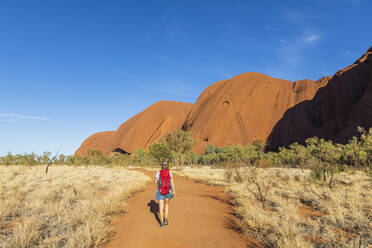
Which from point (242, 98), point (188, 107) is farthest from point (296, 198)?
point (188, 107)

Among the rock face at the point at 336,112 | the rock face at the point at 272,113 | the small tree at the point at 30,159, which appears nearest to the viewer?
the small tree at the point at 30,159

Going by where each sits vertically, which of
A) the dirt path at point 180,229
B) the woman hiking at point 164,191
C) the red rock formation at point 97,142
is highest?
the red rock formation at point 97,142

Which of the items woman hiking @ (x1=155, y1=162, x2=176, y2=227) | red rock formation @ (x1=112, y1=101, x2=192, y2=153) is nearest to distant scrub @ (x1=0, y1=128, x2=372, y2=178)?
woman hiking @ (x1=155, y1=162, x2=176, y2=227)

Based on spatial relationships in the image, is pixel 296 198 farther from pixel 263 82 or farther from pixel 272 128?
pixel 263 82

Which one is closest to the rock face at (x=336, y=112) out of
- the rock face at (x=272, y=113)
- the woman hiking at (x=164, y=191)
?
the rock face at (x=272, y=113)

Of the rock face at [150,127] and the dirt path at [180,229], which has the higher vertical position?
the rock face at [150,127]

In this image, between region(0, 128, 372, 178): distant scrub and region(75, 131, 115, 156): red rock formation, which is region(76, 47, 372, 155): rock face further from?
region(75, 131, 115, 156): red rock formation

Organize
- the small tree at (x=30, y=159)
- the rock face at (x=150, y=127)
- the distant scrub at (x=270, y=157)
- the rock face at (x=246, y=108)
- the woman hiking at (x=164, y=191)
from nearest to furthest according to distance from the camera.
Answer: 1. the woman hiking at (x=164, y=191)
2. the distant scrub at (x=270, y=157)
3. the small tree at (x=30, y=159)
4. the rock face at (x=246, y=108)
5. the rock face at (x=150, y=127)

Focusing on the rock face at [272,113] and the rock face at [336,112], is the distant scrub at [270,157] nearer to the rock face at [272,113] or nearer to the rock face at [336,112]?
the rock face at [336,112]

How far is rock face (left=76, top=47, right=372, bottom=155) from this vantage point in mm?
55438

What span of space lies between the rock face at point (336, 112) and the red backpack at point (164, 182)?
54058 millimetres

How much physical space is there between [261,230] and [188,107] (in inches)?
4764

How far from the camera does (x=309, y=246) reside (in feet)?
12.4

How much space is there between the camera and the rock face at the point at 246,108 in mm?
75312
